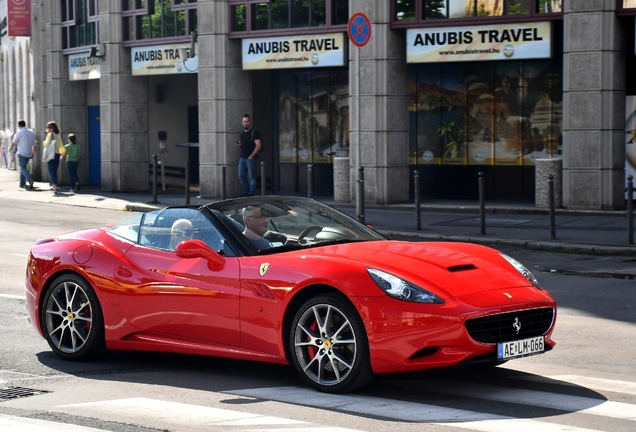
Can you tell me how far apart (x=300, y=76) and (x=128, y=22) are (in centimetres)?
522

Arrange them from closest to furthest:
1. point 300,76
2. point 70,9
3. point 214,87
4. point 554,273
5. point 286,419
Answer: point 286,419 → point 554,273 → point 214,87 → point 300,76 → point 70,9

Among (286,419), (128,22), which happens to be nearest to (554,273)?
(286,419)

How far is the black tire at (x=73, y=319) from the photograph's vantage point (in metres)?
8.70

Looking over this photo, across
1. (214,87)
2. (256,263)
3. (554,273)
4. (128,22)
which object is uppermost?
(128,22)

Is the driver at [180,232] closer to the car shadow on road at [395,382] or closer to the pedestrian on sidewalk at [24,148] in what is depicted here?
the car shadow on road at [395,382]

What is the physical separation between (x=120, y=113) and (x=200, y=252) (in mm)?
23258

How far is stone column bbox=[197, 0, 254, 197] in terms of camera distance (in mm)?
27203

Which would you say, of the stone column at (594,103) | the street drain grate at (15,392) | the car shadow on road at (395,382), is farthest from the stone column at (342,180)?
the street drain grate at (15,392)

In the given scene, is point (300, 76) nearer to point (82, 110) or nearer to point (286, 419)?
point (82, 110)

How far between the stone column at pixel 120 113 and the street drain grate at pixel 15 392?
75.8ft

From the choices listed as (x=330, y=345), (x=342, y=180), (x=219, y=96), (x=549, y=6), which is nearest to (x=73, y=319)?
(x=330, y=345)

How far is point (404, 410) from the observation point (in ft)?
22.3

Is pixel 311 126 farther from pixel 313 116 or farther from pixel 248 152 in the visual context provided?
pixel 248 152

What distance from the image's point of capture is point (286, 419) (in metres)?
6.59
